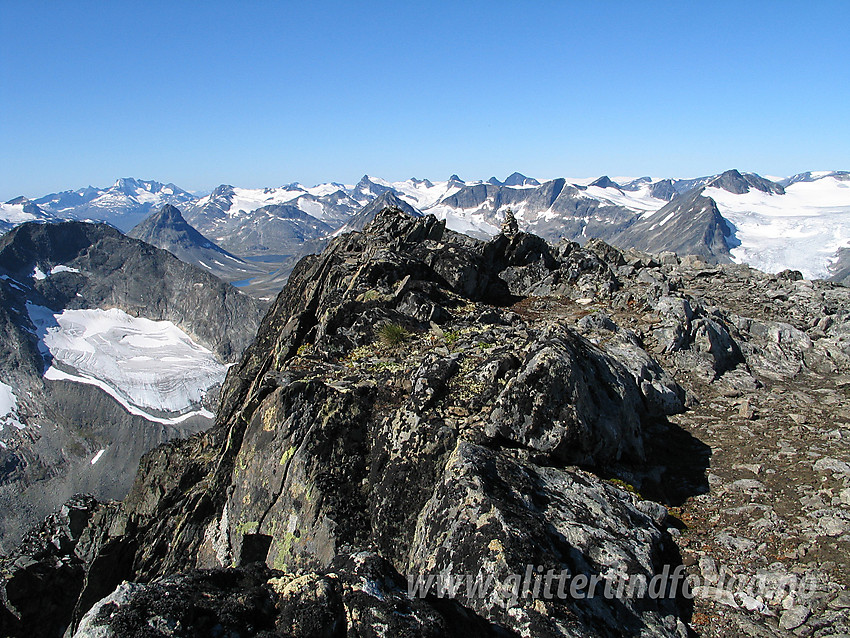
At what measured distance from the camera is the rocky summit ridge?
690 cm

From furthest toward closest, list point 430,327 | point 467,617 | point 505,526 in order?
point 430,327 → point 505,526 → point 467,617

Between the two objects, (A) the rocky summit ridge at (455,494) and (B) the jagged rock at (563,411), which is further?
(B) the jagged rock at (563,411)

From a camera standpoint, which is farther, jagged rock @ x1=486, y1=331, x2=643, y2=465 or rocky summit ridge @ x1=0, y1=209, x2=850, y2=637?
jagged rock @ x1=486, y1=331, x2=643, y2=465

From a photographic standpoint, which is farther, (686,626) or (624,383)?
(624,383)

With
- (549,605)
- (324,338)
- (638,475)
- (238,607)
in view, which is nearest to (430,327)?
(324,338)

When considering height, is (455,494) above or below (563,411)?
below

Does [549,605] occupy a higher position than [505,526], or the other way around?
[505,526]

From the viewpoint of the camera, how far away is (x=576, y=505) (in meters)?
9.94

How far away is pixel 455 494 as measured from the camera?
30.0 ft

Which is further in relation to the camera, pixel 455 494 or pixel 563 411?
pixel 563 411

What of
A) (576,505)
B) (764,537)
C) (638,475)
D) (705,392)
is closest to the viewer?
Answer: (576,505)

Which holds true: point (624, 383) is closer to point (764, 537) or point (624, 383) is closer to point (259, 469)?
point (764, 537)

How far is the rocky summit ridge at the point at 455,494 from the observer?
6.90 m

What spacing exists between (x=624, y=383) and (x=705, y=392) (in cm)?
633
